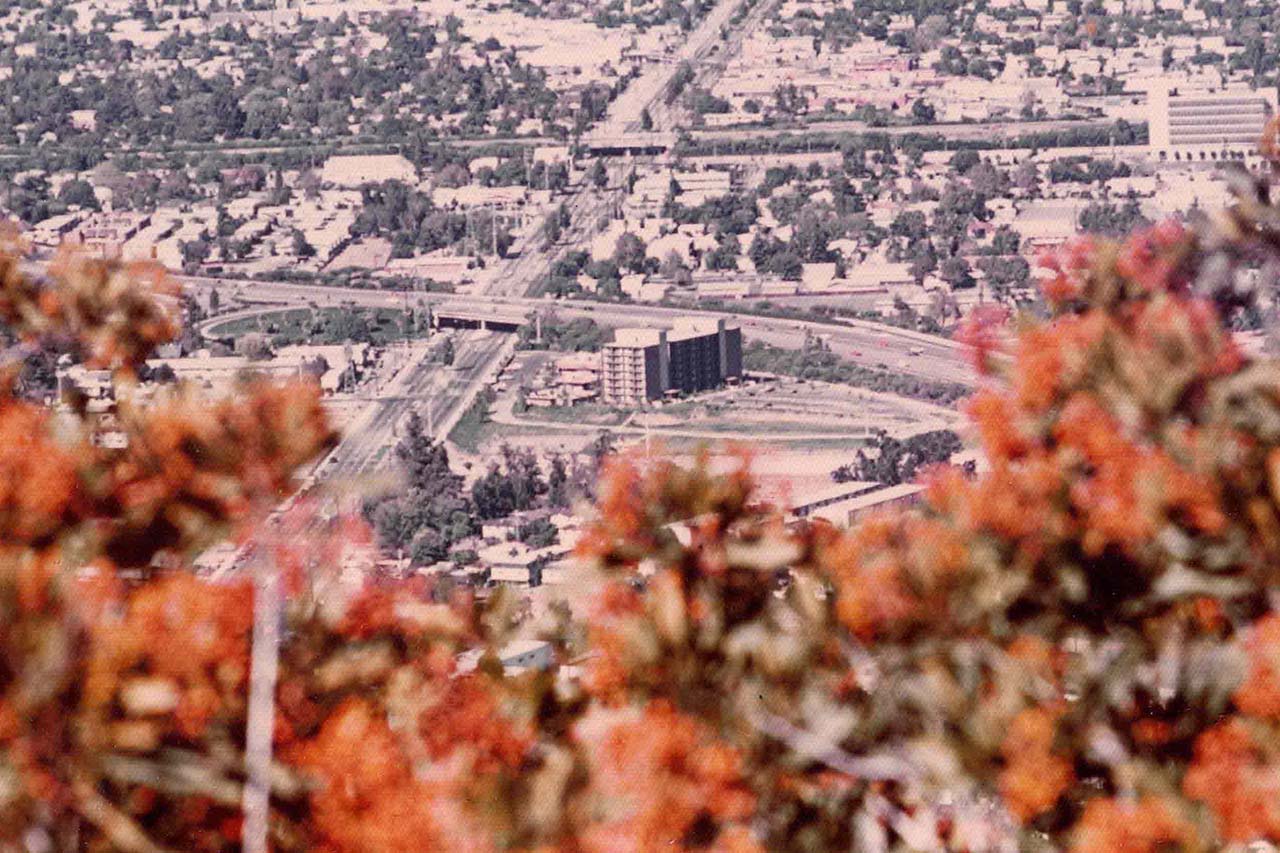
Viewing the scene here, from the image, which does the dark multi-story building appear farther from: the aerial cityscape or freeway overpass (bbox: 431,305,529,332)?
freeway overpass (bbox: 431,305,529,332)

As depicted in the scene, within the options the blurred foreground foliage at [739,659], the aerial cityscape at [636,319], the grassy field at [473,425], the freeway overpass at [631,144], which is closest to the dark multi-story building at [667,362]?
the aerial cityscape at [636,319]

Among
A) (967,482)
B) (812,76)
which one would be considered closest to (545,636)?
(967,482)

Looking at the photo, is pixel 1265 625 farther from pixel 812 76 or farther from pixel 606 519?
pixel 812 76

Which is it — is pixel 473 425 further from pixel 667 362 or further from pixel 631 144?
pixel 631 144

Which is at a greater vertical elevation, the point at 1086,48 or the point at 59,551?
the point at 59,551

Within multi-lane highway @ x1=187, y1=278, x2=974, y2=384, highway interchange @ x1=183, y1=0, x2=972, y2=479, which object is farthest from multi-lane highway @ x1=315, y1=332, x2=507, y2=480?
multi-lane highway @ x1=187, y1=278, x2=974, y2=384

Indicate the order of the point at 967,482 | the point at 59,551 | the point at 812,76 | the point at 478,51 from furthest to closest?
the point at 478,51
the point at 812,76
the point at 967,482
the point at 59,551

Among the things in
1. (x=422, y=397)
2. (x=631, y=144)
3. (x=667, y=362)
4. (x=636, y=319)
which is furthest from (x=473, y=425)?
(x=631, y=144)
